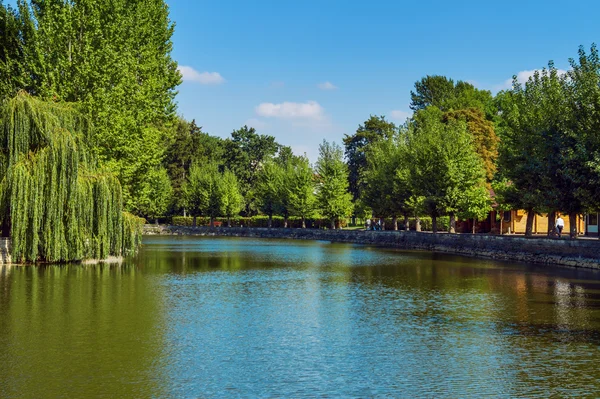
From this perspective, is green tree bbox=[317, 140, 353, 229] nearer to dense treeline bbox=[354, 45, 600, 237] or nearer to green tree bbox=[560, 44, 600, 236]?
dense treeline bbox=[354, 45, 600, 237]

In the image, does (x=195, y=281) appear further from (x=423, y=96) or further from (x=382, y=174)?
(x=423, y=96)

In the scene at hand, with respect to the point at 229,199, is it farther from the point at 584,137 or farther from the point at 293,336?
the point at 293,336

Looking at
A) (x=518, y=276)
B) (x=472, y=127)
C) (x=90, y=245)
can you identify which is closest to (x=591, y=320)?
(x=518, y=276)

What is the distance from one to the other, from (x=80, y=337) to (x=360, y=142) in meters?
102

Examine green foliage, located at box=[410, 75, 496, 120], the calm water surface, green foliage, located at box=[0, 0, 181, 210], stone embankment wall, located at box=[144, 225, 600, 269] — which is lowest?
the calm water surface

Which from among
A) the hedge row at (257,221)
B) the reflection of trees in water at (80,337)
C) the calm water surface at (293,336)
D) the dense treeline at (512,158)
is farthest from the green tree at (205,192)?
the reflection of trees in water at (80,337)

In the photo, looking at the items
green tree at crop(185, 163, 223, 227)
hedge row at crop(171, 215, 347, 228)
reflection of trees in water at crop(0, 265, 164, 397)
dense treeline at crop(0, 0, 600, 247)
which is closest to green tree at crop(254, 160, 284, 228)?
hedge row at crop(171, 215, 347, 228)

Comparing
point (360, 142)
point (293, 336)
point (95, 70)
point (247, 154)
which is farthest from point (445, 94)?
point (293, 336)

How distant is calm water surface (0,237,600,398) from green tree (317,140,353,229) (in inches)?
2160

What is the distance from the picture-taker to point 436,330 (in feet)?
60.1

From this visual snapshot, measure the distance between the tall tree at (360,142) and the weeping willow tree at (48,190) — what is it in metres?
79.5

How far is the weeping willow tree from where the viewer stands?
105 ft

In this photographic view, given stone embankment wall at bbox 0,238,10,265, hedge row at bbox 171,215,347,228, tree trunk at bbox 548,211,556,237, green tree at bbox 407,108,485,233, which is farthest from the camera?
hedge row at bbox 171,215,347,228

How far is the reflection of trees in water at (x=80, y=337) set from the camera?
1272cm
